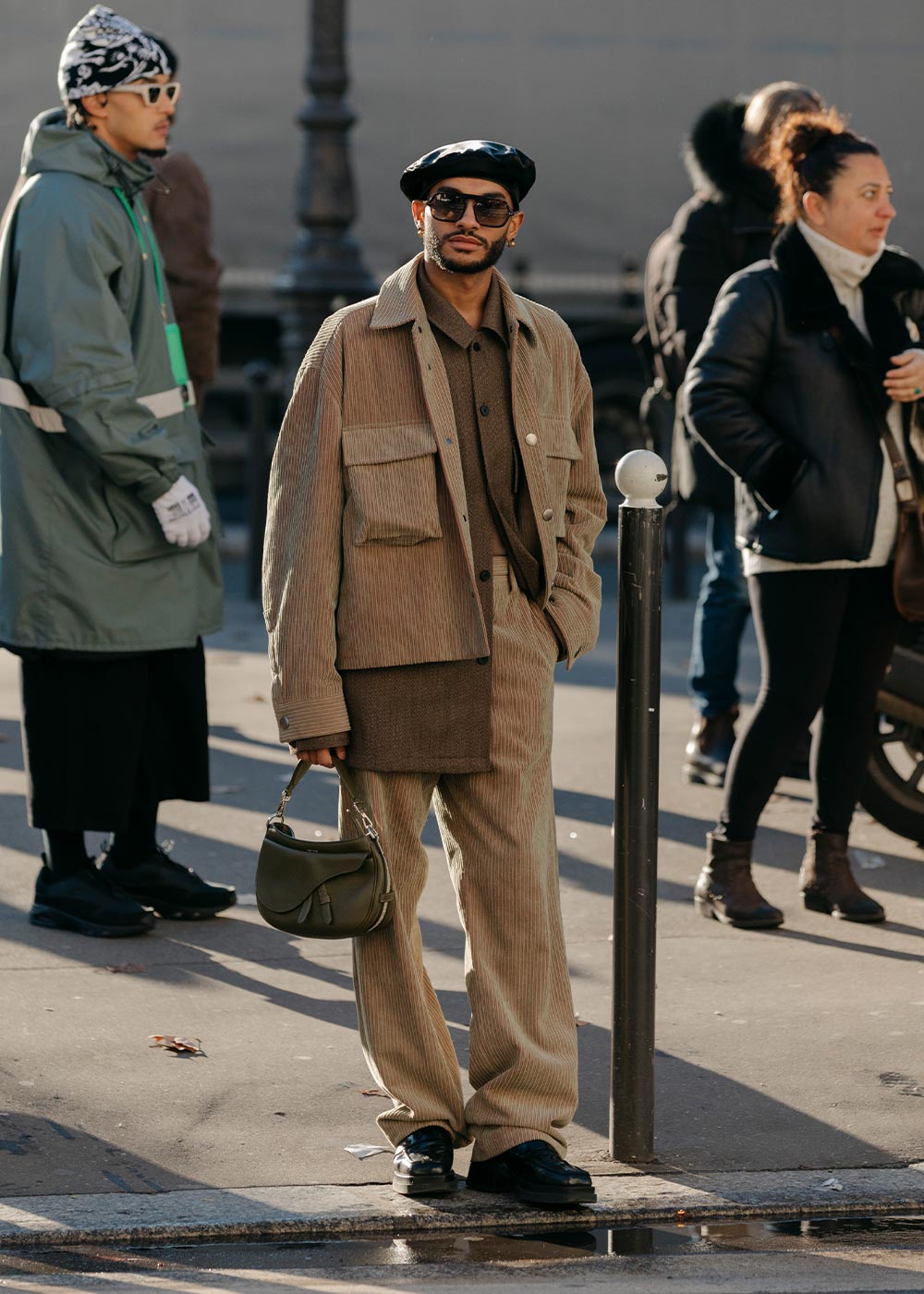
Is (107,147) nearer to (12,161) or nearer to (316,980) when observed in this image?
(316,980)

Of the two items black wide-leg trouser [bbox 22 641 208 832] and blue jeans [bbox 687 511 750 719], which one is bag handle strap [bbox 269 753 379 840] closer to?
black wide-leg trouser [bbox 22 641 208 832]

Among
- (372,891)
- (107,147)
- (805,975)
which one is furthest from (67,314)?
(805,975)

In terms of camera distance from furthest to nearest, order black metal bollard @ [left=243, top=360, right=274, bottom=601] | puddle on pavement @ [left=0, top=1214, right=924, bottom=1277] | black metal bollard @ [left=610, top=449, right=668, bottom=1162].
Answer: black metal bollard @ [left=243, top=360, right=274, bottom=601], black metal bollard @ [left=610, top=449, right=668, bottom=1162], puddle on pavement @ [left=0, top=1214, right=924, bottom=1277]

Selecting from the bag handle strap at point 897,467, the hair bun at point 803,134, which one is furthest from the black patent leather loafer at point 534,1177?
the hair bun at point 803,134

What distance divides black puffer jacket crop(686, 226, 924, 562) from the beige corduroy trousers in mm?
1709

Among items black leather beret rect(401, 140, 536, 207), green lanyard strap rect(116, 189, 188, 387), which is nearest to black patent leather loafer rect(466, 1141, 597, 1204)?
black leather beret rect(401, 140, 536, 207)

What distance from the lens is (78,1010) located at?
5.07 meters

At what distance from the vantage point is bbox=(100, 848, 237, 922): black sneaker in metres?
5.91

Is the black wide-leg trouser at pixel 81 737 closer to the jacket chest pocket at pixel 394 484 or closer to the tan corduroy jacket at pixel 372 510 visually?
the tan corduroy jacket at pixel 372 510

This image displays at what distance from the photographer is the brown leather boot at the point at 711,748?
755 centimetres

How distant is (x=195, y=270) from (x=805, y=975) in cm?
394

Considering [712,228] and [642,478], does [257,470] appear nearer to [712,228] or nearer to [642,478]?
A: [712,228]

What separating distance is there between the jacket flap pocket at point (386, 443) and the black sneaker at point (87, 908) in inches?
85.0

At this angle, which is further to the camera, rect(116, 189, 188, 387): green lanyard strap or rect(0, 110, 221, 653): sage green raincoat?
rect(116, 189, 188, 387): green lanyard strap
